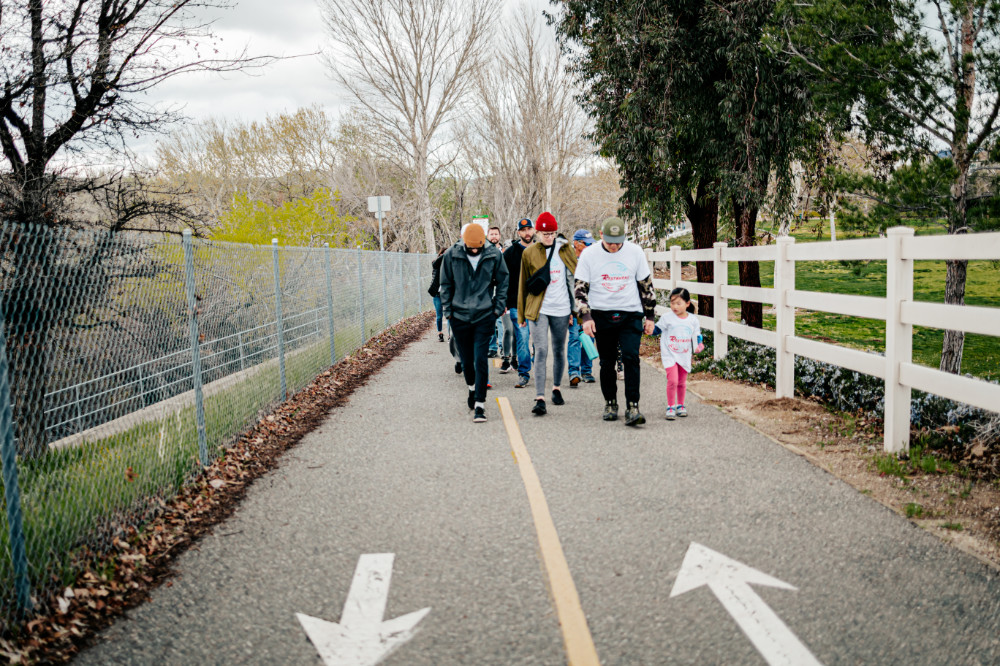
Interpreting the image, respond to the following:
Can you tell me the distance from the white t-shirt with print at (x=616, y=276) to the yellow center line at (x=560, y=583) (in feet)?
7.00

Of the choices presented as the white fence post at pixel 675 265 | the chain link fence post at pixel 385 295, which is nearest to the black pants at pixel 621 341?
the white fence post at pixel 675 265

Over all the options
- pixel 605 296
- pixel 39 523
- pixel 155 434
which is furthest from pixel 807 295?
pixel 39 523

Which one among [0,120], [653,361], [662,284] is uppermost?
[0,120]

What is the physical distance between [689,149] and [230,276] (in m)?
10.5

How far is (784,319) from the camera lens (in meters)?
8.54

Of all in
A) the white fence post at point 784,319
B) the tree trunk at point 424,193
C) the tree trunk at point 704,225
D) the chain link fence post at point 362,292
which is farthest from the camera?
the tree trunk at point 424,193

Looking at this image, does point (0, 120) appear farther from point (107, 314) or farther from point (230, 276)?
point (107, 314)

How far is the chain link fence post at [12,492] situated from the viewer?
359 centimetres

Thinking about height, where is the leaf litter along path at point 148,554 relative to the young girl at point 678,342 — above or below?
below

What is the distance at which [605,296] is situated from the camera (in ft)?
25.1

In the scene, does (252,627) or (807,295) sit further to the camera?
(807,295)

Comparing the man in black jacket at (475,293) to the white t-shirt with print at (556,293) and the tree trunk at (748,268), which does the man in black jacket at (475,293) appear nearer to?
the white t-shirt with print at (556,293)

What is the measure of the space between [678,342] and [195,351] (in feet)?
15.6

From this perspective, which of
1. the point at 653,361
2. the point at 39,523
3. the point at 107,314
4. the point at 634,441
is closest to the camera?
the point at 39,523
